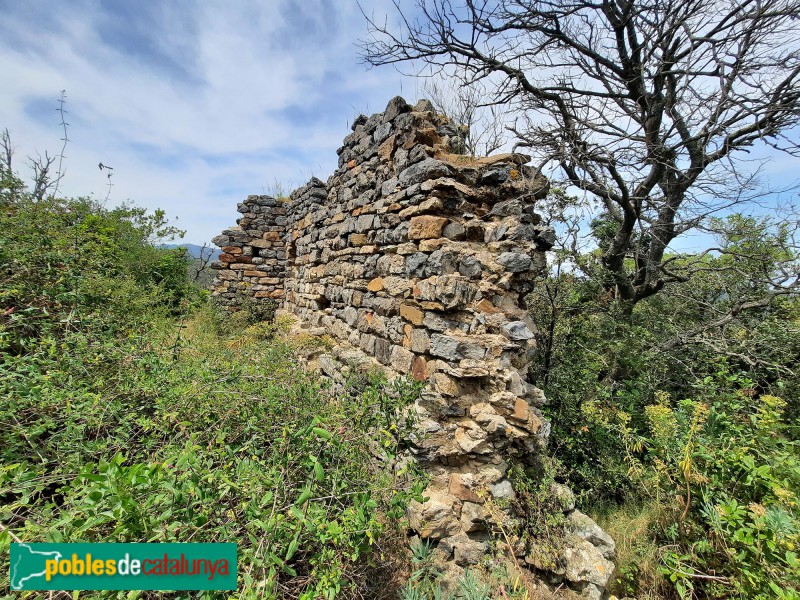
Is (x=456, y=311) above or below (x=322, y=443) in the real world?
above

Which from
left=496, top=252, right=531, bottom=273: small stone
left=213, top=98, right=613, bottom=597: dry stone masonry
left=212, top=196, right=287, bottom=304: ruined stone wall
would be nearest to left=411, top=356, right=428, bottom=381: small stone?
left=213, top=98, right=613, bottom=597: dry stone masonry

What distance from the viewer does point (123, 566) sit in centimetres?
126

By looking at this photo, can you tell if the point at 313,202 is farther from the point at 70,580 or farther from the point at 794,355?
the point at 794,355

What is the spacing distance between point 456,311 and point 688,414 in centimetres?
260

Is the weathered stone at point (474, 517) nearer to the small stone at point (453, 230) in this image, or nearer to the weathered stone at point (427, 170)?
the small stone at point (453, 230)

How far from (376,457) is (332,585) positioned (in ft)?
3.40

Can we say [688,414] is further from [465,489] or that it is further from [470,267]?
[470,267]

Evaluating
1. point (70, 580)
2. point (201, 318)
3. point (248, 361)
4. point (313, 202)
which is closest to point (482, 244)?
point (248, 361)

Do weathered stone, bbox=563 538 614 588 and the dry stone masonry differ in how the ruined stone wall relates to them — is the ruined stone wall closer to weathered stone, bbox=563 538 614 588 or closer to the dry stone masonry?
the dry stone masonry

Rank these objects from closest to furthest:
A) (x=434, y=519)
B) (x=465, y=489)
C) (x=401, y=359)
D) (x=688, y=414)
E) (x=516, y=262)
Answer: (x=434, y=519)
(x=465, y=489)
(x=516, y=262)
(x=401, y=359)
(x=688, y=414)

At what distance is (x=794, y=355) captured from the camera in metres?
4.09

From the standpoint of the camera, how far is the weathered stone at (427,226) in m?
2.78

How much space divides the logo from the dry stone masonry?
1.37 m

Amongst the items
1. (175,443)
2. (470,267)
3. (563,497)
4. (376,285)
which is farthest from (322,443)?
(563,497)
